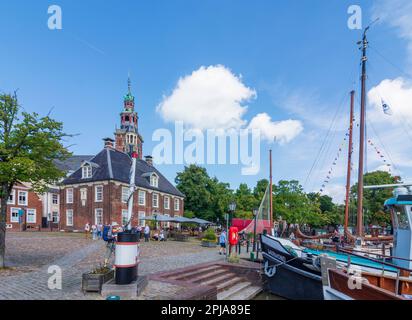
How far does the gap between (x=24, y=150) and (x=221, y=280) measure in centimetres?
912

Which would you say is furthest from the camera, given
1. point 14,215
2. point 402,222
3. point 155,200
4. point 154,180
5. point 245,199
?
point 245,199

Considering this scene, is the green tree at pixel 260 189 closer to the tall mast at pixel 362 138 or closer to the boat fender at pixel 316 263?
the tall mast at pixel 362 138

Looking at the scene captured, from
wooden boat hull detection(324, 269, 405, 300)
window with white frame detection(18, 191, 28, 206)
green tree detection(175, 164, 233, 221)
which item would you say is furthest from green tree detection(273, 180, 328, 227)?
wooden boat hull detection(324, 269, 405, 300)

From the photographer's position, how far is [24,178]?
10.9 m

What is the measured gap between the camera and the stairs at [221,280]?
11.0 metres

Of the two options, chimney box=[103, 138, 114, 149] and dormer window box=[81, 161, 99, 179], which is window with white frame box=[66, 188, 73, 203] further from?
chimney box=[103, 138, 114, 149]

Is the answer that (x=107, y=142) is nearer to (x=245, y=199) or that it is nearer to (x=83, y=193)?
(x=83, y=193)

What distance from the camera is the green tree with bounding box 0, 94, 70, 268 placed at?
34.9 feet

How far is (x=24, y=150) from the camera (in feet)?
37.1

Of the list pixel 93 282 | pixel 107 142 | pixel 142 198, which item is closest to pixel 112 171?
pixel 142 198

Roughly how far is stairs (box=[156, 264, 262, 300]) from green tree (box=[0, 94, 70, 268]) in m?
6.05
